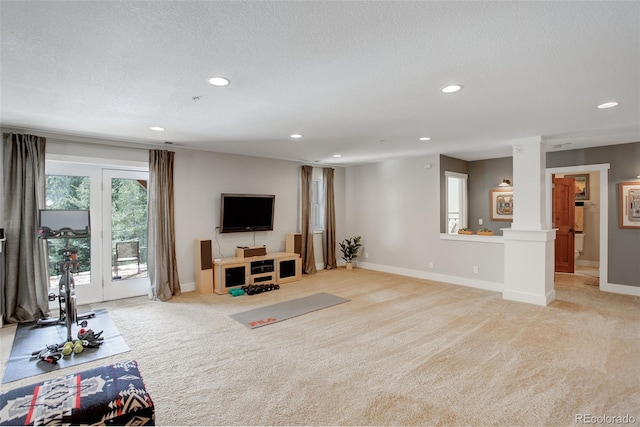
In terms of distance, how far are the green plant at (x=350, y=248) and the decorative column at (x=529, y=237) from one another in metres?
3.31

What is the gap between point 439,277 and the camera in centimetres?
632

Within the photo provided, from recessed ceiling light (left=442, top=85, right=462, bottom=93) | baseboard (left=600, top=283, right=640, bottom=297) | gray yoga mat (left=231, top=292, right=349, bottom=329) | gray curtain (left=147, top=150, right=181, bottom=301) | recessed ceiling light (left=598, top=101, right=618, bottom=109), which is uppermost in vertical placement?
recessed ceiling light (left=598, top=101, right=618, bottom=109)

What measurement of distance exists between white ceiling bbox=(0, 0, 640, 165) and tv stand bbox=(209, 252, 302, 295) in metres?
2.41

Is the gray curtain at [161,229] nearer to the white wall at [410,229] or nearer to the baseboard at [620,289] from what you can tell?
the white wall at [410,229]

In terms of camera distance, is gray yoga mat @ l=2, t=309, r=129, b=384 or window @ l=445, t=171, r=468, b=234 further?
window @ l=445, t=171, r=468, b=234

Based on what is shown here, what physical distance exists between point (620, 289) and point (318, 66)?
6154mm

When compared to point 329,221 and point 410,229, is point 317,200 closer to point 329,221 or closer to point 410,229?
point 329,221

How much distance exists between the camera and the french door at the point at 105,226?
4.60 meters

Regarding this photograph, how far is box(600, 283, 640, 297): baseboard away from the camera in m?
5.21

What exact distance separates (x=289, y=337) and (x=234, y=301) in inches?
67.4

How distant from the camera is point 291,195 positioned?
7039 mm

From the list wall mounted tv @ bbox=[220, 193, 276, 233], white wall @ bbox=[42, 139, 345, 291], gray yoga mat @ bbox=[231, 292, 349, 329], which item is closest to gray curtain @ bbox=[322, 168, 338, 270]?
white wall @ bbox=[42, 139, 345, 291]

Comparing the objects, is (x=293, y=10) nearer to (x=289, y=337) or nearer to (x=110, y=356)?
(x=289, y=337)

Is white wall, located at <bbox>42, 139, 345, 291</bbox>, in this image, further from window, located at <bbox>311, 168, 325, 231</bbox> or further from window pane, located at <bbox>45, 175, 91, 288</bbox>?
window, located at <bbox>311, 168, 325, 231</bbox>
